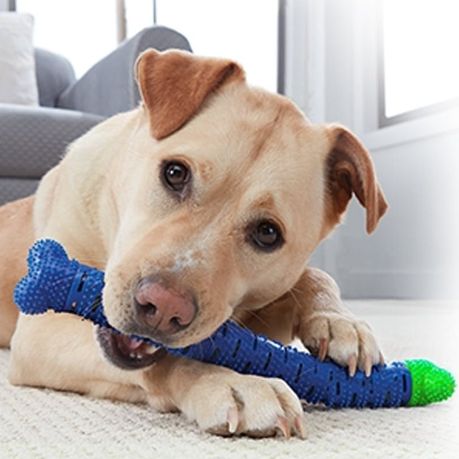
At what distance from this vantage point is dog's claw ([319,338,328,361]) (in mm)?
1211

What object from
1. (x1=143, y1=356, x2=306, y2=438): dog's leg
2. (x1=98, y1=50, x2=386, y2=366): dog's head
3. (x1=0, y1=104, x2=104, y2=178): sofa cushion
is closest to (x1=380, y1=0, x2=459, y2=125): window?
(x1=0, y1=104, x2=104, y2=178): sofa cushion

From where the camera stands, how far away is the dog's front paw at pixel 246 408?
952 mm

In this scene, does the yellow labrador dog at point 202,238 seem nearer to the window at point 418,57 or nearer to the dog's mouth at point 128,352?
the dog's mouth at point 128,352

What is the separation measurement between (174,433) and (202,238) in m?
0.30

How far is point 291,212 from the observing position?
1299 mm

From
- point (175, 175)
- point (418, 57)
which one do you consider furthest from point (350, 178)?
point (418, 57)

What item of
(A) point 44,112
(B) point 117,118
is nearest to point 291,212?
(B) point 117,118

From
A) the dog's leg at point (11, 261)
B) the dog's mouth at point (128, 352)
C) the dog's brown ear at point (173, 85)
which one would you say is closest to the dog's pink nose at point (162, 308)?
the dog's mouth at point (128, 352)

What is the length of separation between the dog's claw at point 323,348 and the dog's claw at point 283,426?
0.26m

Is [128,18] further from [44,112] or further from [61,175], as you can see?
[61,175]

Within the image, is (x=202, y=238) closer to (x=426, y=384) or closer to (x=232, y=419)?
(x=232, y=419)

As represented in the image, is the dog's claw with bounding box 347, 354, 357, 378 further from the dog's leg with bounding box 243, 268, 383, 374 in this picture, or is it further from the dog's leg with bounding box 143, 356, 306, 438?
the dog's leg with bounding box 143, 356, 306, 438

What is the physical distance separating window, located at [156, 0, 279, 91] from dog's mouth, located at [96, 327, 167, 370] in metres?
4.15

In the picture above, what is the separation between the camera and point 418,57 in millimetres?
4227
